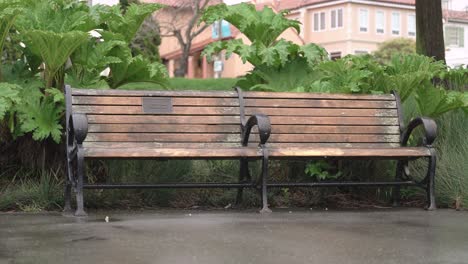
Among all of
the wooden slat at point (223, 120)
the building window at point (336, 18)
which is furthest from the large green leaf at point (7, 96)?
the building window at point (336, 18)

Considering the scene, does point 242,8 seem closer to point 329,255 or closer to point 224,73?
point 329,255

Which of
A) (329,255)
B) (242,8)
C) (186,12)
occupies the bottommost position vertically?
(329,255)

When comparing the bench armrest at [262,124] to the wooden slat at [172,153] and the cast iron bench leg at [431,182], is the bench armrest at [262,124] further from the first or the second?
the cast iron bench leg at [431,182]

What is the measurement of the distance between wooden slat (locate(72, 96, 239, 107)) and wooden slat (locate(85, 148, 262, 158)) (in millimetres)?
735

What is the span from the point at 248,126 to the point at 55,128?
1597 millimetres

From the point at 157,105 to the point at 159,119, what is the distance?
0.13m

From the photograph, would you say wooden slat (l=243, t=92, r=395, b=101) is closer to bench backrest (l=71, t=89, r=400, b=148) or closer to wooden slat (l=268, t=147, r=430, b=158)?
bench backrest (l=71, t=89, r=400, b=148)

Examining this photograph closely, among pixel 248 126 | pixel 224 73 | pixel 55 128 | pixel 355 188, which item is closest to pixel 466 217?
pixel 355 188

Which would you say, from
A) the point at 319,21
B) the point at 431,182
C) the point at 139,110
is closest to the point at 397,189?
the point at 431,182

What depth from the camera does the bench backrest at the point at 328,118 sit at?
22.2ft

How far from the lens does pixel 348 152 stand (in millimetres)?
6230

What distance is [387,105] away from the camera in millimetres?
7086

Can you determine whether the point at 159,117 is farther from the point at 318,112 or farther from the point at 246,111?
the point at 318,112

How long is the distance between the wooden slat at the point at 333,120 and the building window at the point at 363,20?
165 ft
